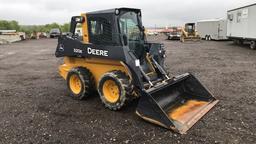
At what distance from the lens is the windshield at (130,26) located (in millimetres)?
6027

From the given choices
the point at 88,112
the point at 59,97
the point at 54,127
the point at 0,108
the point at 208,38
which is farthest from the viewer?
the point at 208,38

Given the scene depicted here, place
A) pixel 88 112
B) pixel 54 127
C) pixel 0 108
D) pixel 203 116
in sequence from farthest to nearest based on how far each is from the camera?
pixel 0 108 → pixel 88 112 → pixel 203 116 → pixel 54 127

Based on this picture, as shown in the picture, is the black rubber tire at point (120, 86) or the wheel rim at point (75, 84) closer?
the black rubber tire at point (120, 86)

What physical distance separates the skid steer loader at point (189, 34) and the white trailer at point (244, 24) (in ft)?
29.2

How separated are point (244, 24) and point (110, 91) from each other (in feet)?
56.3

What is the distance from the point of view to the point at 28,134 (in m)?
4.64

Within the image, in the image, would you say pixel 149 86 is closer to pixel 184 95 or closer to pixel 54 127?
pixel 184 95

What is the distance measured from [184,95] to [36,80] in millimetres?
5510

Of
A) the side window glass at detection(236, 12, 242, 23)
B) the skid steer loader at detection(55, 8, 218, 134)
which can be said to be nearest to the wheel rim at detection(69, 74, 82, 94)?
the skid steer loader at detection(55, 8, 218, 134)

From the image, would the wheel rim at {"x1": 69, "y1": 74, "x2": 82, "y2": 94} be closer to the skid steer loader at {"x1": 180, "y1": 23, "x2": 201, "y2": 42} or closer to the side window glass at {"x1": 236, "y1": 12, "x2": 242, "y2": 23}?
the side window glass at {"x1": 236, "y1": 12, "x2": 242, "y2": 23}

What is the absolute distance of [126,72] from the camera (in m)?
5.64

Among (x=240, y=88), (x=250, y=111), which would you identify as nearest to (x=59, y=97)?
(x=250, y=111)

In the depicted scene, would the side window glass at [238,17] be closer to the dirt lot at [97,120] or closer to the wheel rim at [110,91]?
the dirt lot at [97,120]

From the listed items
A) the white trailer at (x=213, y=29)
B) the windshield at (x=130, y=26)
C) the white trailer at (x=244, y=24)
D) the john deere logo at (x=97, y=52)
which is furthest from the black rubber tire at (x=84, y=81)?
the white trailer at (x=213, y=29)
